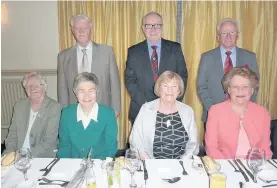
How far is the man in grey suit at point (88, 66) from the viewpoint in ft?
11.7

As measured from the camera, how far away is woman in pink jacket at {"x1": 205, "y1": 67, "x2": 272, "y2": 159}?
2451 mm

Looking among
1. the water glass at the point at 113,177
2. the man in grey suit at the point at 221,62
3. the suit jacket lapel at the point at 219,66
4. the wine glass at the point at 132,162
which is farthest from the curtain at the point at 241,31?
the water glass at the point at 113,177

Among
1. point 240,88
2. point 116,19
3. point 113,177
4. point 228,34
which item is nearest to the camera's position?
point 113,177

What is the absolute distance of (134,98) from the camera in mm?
3498

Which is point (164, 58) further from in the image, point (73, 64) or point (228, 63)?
point (73, 64)

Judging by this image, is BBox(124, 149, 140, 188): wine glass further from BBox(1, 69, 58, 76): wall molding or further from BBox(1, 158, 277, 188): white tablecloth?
BBox(1, 69, 58, 76): wall molding

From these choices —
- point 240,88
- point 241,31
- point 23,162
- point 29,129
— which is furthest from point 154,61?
point 23,162

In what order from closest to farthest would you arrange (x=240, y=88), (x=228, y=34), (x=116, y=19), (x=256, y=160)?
(x=256, y=160) < (x=240, y=88) < (x=228, y=34) < (x=116, y=19)

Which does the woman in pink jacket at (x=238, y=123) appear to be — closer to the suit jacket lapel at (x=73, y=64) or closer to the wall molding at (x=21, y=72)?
the suit jacket lapel at (x=73, y=64)

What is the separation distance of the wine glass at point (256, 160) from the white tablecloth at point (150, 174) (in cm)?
8

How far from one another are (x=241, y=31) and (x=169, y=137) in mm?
2671

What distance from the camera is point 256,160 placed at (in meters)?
1.86

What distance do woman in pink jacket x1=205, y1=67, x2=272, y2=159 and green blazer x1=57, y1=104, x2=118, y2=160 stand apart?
835 mm

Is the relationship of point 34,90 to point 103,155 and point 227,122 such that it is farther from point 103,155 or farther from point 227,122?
point 227,122
